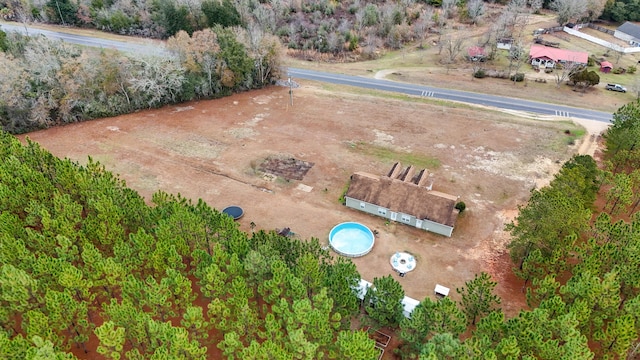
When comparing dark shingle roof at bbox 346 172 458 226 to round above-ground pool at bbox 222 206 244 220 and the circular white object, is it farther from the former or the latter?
round above-ground pool at bbox 222 206 244 220

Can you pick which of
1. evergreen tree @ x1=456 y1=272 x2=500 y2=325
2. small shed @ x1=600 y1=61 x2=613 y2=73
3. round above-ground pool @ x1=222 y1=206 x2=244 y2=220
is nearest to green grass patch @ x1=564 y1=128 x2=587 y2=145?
small shed @ x1=600 y1=61 x2=613 y2=73

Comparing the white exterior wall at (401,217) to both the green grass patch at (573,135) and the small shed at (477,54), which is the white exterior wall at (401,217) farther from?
the small shed at (477,54)

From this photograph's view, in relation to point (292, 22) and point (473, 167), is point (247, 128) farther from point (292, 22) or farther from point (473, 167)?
point (292, 22)

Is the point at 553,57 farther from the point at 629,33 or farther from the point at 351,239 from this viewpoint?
the point at 351,239

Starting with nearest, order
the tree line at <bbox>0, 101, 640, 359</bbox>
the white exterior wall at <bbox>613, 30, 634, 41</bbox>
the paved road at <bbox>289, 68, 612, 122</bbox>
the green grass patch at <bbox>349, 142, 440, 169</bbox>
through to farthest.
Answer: the tree line at <bbox>0, 101, 640, 359</bbox> → the green grass patch at <bbox>349, 142, 440, 169</bbox> → the paved road at <bbox>289, 68, 612, 122</bbox> → the white exterior wall at <bbox>613, 30, 634, 41</bbox>

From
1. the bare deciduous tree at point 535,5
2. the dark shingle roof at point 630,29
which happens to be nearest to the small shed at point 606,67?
the dark shingle roof at point 630,29

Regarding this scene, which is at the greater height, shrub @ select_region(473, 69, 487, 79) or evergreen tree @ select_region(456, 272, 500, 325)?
shrub @ select_region(473, 69, 487, 79)
